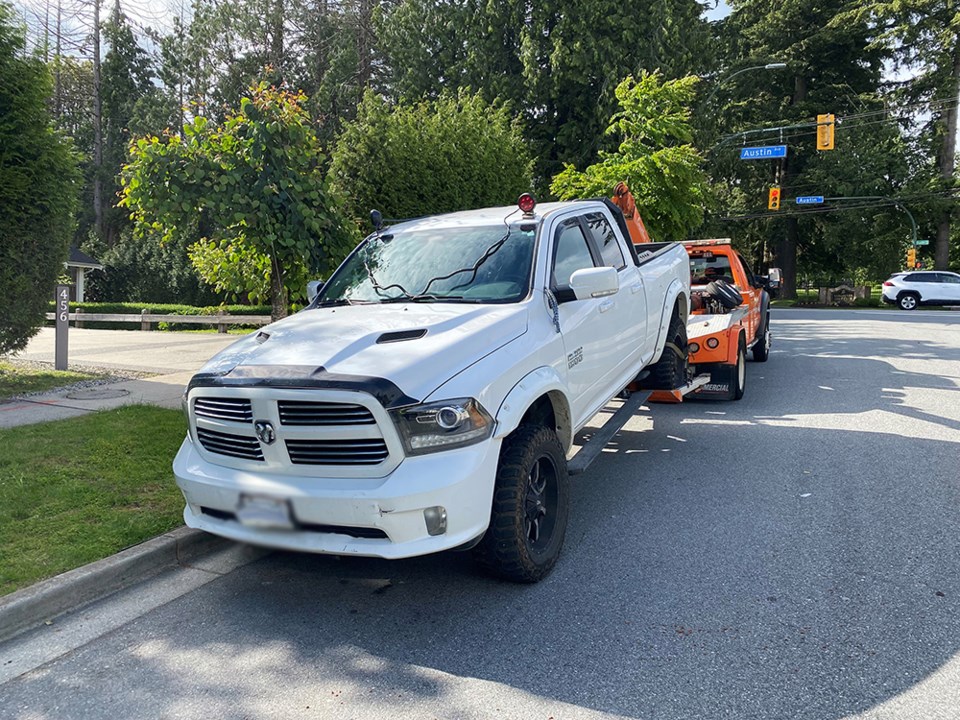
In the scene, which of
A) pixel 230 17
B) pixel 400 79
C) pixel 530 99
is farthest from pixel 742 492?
pixel 230 17

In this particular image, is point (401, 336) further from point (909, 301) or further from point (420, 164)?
point (909, 301)

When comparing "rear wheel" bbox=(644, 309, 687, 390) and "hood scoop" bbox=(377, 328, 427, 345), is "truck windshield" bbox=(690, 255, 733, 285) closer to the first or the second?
"rear wheel" bbox=(644, 309, 687, 390)

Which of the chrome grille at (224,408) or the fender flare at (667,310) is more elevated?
the fender flare at (667,310)

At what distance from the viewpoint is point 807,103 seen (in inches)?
1565

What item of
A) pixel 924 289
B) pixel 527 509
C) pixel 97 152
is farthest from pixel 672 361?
pixel 97 152

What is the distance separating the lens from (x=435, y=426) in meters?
3.51

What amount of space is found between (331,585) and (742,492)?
3.22 meters

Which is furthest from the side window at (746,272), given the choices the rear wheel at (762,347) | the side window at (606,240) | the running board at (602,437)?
the side window at (606,240)

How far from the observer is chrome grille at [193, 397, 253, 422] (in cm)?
372

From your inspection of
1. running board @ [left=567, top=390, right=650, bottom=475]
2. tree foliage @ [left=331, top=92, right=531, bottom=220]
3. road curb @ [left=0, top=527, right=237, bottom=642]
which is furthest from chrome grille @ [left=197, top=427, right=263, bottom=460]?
tree foliage @ [left=331, top=92, right=531, bottom=220]

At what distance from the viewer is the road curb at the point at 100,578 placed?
3756 mm

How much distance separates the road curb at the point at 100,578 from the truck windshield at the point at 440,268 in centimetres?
184

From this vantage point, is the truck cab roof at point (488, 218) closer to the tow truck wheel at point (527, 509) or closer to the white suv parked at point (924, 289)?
the tow truck wheel at point (527, 509)

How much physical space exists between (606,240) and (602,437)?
164 cm
